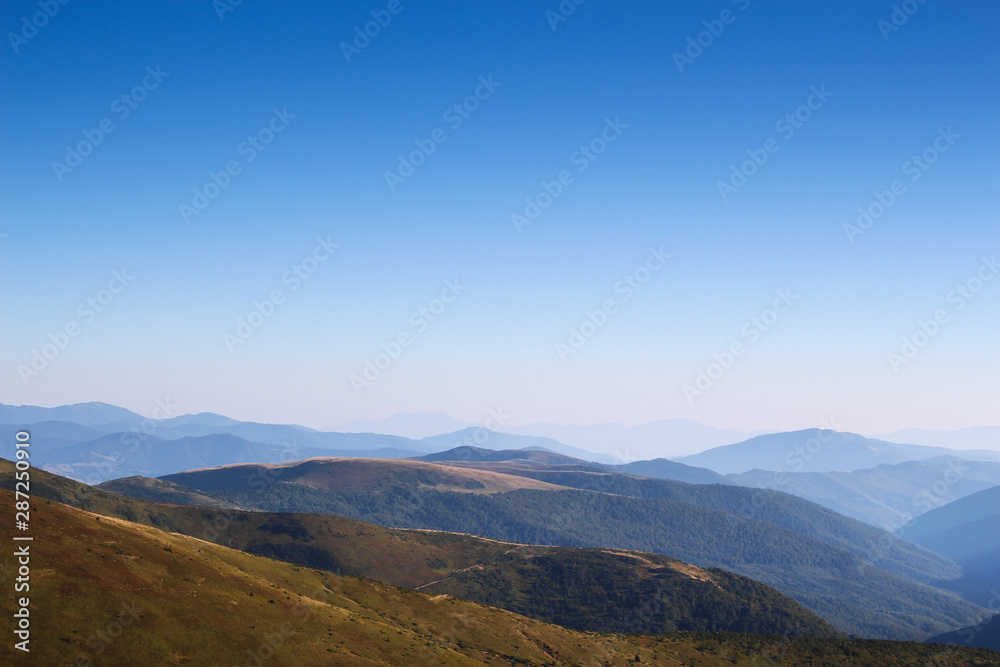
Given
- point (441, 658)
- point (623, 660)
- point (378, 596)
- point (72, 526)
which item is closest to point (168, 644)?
point (72, 526)

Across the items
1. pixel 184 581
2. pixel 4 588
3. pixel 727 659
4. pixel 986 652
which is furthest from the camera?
pixel 986 652

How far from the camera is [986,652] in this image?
147 m

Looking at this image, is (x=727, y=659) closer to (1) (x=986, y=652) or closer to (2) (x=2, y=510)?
(1) (x=986, y=652)

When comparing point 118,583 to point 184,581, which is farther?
point 184,581

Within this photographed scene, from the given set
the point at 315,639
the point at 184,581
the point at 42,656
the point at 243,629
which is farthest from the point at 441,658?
the point at 42,656

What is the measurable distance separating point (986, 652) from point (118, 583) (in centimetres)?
18573

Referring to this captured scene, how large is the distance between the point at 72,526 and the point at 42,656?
3179 cm

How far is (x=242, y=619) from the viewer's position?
73812 mm


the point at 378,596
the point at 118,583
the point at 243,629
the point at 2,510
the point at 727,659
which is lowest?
the point at 727,659

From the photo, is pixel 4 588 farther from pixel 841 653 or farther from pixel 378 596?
pixel 841 653

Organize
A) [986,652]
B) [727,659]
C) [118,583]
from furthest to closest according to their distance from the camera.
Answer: [986,652]
[727,659]
[118,583]

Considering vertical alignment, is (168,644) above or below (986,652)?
above

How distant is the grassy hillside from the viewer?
60.5m

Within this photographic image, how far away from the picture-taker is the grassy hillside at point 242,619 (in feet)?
199
